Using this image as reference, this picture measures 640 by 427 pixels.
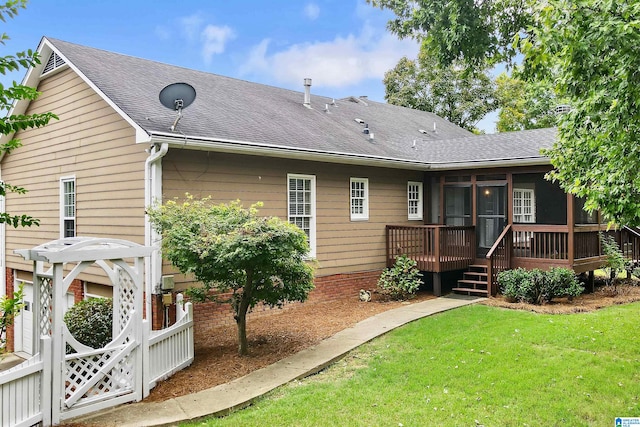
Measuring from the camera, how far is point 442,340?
7.84 m

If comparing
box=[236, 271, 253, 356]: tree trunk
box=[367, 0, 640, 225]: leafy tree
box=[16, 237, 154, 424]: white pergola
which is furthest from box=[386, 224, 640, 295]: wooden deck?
box=[16, 237, 154, 424]: white pergola

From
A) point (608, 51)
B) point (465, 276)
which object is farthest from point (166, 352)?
point (465, 276)

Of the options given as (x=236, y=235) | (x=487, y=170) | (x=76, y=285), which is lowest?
(x=76, y=285)

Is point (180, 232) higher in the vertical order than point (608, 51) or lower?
lower

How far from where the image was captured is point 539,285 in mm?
10711

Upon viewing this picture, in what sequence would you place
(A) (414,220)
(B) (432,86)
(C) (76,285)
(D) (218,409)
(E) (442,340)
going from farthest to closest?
(B) (432,86) → (A) (414,220) → (C) (76,285) → (E) (442,340) → (D) (218,409)

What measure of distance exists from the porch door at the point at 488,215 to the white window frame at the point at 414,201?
5.08 ft

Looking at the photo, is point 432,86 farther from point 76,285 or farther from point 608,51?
point 608,51

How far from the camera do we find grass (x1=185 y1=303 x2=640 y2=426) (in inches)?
205

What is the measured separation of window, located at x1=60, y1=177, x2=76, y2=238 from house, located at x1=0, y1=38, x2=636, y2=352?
1.4 inches

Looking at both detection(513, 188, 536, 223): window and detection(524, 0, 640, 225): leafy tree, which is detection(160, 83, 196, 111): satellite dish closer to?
detection(524, 0, 640, 225): leafy tree

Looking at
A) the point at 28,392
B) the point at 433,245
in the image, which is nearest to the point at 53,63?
the point at 28,392

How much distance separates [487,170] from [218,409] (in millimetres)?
9570

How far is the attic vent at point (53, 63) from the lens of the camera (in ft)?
36.4
